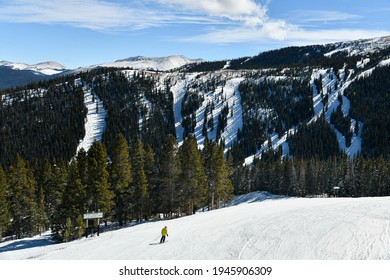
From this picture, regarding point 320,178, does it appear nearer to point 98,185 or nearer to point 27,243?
point 98,185

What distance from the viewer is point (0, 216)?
50.4 m

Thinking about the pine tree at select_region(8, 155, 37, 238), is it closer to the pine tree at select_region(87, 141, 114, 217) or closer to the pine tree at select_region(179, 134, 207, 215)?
the pine tree at select_region(87, 141, 114, 217)

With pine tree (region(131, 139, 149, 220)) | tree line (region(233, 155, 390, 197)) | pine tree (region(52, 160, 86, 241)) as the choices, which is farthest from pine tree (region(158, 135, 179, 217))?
tree line (region(233, 155, 390, 197))

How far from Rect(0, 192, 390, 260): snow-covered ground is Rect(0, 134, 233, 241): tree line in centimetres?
1089

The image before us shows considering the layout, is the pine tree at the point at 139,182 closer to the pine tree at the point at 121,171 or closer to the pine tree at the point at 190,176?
the pine tree at the point at 121,171

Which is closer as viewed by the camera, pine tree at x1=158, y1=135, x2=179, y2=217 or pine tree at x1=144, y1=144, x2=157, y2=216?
pine tree at x1=158, y1=135, x2=179, y2=217

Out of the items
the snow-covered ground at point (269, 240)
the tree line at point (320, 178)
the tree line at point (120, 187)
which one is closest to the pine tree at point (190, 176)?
the tree line at point (120, 187)

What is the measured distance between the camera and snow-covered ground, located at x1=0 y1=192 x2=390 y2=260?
21.6 metres

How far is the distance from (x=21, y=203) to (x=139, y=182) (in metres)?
23.1

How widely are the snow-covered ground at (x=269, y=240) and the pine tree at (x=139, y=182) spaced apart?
1512 centimetres

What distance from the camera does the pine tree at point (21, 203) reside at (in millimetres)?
57250

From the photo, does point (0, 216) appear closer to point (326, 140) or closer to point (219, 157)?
point (219, 157)

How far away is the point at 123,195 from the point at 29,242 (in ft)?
44.9

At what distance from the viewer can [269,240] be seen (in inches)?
976
